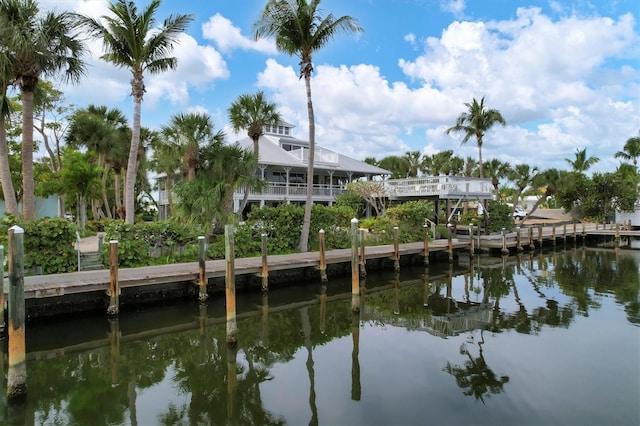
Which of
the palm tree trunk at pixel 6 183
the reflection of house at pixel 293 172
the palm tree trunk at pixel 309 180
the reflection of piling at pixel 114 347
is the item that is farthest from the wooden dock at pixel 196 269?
the reflection of house at pixel 293 172

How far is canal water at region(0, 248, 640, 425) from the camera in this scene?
7.00 m

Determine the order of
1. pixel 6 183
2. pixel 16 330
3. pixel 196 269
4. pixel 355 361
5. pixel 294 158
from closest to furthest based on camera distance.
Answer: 1. pixel 16 330
2. pixel 355 361
3. pixel 196 269
4. pixel 6 183
5. pixel 294 158

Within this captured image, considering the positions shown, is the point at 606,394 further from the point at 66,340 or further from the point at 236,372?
the point at 66,340

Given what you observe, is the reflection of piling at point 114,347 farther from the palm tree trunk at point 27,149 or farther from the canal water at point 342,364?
the palm tree trunk at point 27,149

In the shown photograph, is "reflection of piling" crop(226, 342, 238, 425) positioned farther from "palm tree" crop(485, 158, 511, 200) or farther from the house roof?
"palm tree" crop(485, 158, 511, 200)

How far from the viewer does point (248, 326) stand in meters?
11.7

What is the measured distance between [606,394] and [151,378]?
28.9 ft

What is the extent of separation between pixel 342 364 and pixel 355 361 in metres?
0.35

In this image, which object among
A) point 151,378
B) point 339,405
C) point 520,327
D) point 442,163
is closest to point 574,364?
point 520,327

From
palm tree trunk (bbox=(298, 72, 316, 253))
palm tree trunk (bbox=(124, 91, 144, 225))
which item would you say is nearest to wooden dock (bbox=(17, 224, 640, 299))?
palm tree trunk (bbox=(298, 72, 316, 253))

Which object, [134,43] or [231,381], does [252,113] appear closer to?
[134,43]

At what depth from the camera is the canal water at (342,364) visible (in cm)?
700

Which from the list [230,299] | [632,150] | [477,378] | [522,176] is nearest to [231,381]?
[230,299]

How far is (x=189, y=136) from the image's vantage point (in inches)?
718
